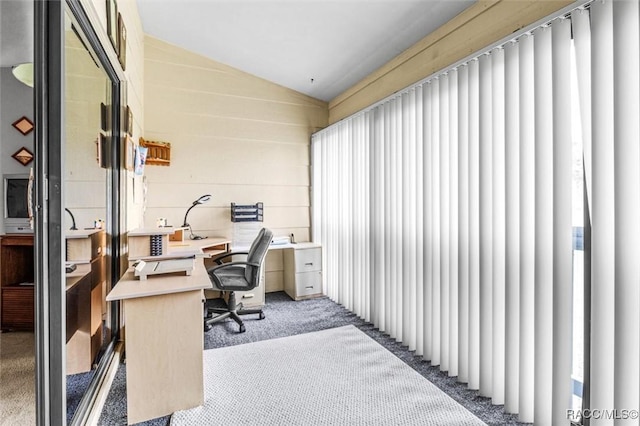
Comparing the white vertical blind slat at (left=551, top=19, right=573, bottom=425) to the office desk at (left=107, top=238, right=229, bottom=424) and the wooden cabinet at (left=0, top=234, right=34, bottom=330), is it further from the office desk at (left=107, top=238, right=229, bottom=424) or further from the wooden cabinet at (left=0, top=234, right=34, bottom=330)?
the wooden cabinet at (left=0, top=234, right=34, bottom=330)

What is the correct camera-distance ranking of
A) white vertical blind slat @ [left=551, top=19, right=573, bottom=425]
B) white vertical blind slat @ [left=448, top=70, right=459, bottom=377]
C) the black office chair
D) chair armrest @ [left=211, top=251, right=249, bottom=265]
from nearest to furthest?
1. white vertical blind slat @ [left=551, top=19, right=573, bottom=425]
2. white vertical blind slat @ [left=448, top=70, right=459, bottom=377]
3. the black office chair
4. chair armrest @ [left=211, top=251, right=249, bottom=265]

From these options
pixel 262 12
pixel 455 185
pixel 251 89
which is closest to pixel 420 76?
pixel 455 185

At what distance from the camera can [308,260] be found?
13.4 feet

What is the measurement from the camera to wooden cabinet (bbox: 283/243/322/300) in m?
4.02

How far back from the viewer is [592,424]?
1.49 metres

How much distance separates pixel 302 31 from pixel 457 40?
1.35 metres

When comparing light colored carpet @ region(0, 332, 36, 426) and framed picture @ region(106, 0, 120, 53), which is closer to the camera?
light colored carpet @ region(0, 332, 36, 426)

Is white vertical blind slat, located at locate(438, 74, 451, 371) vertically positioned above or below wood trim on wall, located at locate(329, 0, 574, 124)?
below

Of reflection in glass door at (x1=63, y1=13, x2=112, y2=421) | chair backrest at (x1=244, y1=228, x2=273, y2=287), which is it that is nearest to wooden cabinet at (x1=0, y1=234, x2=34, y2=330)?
reflection in glass door at (x1=63, y1=13, x2=112, y2=421)

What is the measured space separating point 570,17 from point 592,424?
6.26ft

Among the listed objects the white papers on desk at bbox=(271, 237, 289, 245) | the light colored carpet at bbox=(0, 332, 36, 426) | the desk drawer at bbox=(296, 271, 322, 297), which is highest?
the white papers on desk at bbox=(271, 237, 289, 245)

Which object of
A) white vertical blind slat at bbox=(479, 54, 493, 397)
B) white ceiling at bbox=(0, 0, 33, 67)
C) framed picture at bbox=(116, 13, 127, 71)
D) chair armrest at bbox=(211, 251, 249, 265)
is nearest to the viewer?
white ceiling at bbox=(0, 0, 33, 67)

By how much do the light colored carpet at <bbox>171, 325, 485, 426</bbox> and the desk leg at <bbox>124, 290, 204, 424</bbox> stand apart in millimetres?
135

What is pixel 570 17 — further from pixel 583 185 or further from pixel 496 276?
pixel 496 276
